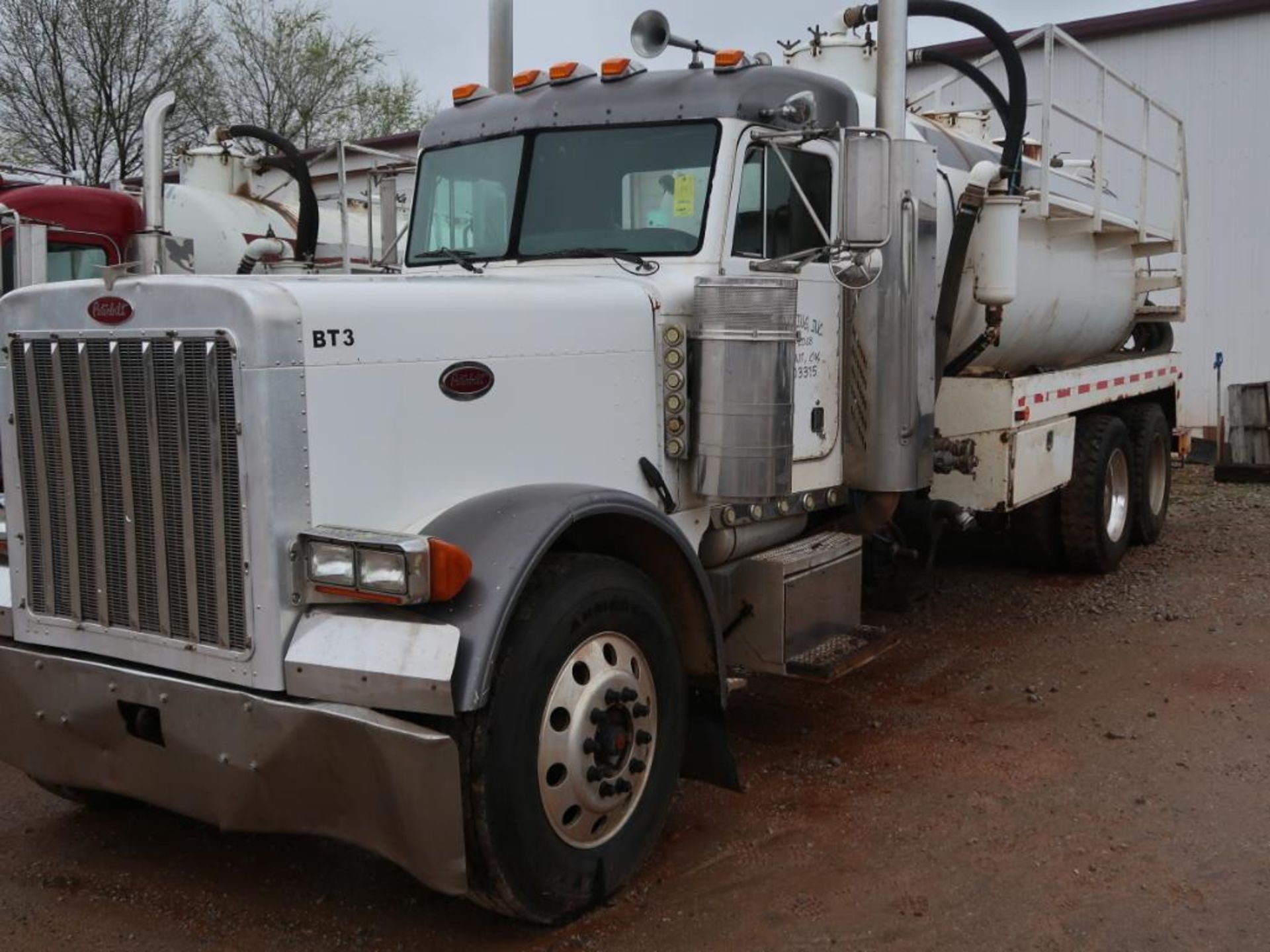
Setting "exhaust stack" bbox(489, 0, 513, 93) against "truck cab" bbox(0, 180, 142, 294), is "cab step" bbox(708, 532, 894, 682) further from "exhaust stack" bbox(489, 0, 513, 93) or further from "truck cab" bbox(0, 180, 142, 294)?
"truck cab" bbox(0, 180, 142, 294)

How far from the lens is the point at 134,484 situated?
11.3 ft

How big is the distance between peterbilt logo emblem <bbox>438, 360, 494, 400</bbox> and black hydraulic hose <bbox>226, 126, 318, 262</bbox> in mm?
6223

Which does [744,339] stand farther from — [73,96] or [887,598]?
[73,96]

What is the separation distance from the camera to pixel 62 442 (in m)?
3.58

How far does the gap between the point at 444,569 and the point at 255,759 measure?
2.28ft

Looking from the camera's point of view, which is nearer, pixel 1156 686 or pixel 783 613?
pixel 783 613

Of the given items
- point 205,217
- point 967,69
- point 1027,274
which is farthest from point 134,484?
point 205,217

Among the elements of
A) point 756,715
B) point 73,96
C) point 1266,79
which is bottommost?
point 756,715

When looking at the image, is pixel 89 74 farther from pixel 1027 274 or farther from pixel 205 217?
pixel 1027 274

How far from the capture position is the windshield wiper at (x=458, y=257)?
4.87 metres

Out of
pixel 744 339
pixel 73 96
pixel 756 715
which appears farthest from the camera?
pixel 73 96

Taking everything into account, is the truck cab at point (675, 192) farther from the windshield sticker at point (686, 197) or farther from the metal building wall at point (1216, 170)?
the metal building wall at point (1216, 170)

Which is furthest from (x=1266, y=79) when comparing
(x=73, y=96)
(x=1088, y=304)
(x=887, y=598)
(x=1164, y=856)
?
(x=73, y=96)

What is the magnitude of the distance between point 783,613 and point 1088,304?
437cm
